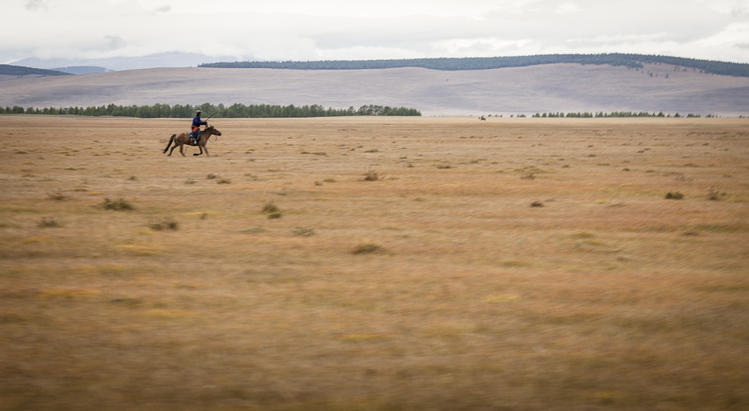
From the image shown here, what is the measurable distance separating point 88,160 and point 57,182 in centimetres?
961

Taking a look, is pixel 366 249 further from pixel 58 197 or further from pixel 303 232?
pixel 58 197

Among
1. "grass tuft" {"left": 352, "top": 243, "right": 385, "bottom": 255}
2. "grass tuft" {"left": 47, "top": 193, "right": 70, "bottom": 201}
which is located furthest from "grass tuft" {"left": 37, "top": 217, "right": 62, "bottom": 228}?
"grass tuft" {"left": 352, "top": 243, "right": 385, "bottom": 255}

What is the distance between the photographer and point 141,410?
182 inches

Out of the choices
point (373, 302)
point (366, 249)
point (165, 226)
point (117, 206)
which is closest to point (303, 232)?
point (366, 249)

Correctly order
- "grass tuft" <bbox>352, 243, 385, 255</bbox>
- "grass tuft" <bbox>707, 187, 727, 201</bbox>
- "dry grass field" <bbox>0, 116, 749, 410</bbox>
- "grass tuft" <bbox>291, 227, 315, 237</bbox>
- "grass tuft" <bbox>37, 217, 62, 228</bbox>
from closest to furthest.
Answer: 1. "dry grass field" <bbox>0, 116, 749, 410</bbox>
2. "grass tuft" <bbox>352, 243, 385, 255</bbox>
3. "grass tuft" <bbox>291, 227, 315, 237</bbox>
4. "grass tuft" <bbox>37, 217, 62, 228</bbox>
5. "grass tuft" <bbox>707, 187, 727, 201</bbox>

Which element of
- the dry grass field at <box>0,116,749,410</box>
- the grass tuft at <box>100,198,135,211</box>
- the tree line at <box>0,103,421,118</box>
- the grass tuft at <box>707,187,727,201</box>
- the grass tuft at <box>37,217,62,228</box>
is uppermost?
the tree line at <box>0,103,421,118</box>

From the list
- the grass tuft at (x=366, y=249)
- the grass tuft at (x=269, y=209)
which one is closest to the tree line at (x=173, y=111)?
the grass tuft at (x=269, y=209)

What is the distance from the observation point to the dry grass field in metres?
5.05

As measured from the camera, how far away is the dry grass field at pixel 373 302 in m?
5.05

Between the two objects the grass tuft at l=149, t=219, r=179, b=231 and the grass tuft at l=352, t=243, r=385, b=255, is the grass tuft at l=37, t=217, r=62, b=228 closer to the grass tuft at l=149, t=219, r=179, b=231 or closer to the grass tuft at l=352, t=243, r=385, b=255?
the grass tuft at l=149, t=219, r=179, b=231

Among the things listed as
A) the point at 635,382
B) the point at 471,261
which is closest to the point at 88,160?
the point at 471,261

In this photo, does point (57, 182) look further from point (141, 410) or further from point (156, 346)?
point (141, 410)

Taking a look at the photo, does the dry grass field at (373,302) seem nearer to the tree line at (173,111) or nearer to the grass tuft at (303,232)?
the grass tuft at (303,232)

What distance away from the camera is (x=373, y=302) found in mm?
7453
